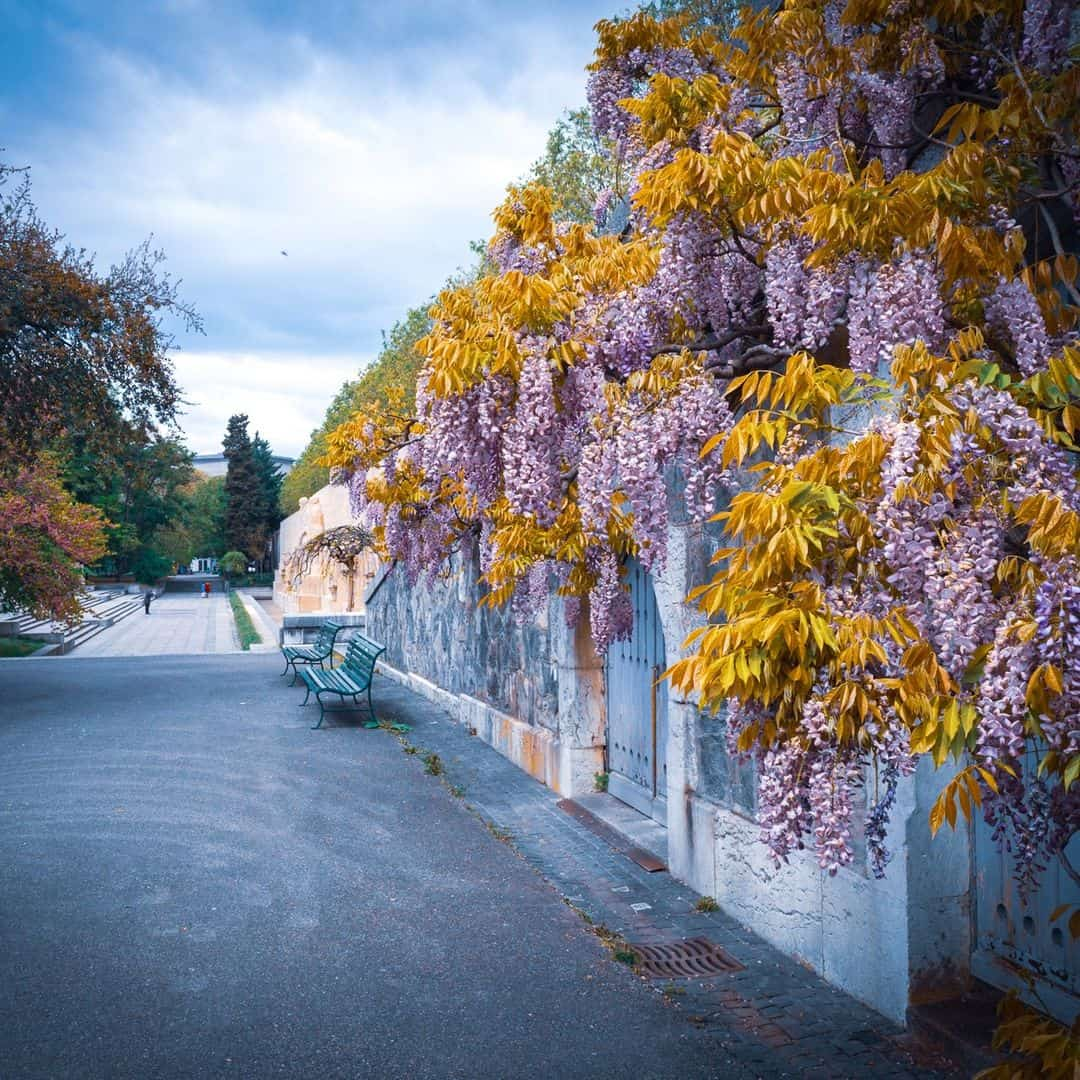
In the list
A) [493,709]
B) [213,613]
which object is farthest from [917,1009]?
[213,613]

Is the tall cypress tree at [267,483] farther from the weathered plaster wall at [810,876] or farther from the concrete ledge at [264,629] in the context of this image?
the weathered plaster wall at [810,876]

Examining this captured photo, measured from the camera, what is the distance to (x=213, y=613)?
37719mm

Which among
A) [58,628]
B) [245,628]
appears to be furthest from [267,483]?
[58,628]

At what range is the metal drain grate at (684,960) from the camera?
475 cm

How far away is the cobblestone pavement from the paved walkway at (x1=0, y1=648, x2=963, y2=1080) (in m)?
0.01

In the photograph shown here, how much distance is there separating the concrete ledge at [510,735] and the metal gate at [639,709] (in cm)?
65

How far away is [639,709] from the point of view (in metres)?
A: 7.53

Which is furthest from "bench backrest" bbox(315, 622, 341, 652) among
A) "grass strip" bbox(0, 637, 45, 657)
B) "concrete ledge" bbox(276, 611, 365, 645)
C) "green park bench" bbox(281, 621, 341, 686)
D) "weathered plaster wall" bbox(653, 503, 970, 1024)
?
"weathered plaster wall" bbox(653, 503, 970, 1024)

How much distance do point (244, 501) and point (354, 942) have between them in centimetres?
6510

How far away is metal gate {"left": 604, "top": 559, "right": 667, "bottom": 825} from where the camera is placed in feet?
23.7


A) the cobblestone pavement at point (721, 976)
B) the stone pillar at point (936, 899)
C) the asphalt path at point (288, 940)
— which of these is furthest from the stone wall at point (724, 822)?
the asphalt path at point (288, 940)

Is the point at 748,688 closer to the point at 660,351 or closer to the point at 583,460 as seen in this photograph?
the point at 583,460

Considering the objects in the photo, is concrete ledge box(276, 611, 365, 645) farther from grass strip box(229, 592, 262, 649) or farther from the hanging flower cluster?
the hanging flower cluster

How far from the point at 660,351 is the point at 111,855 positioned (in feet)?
16.0
